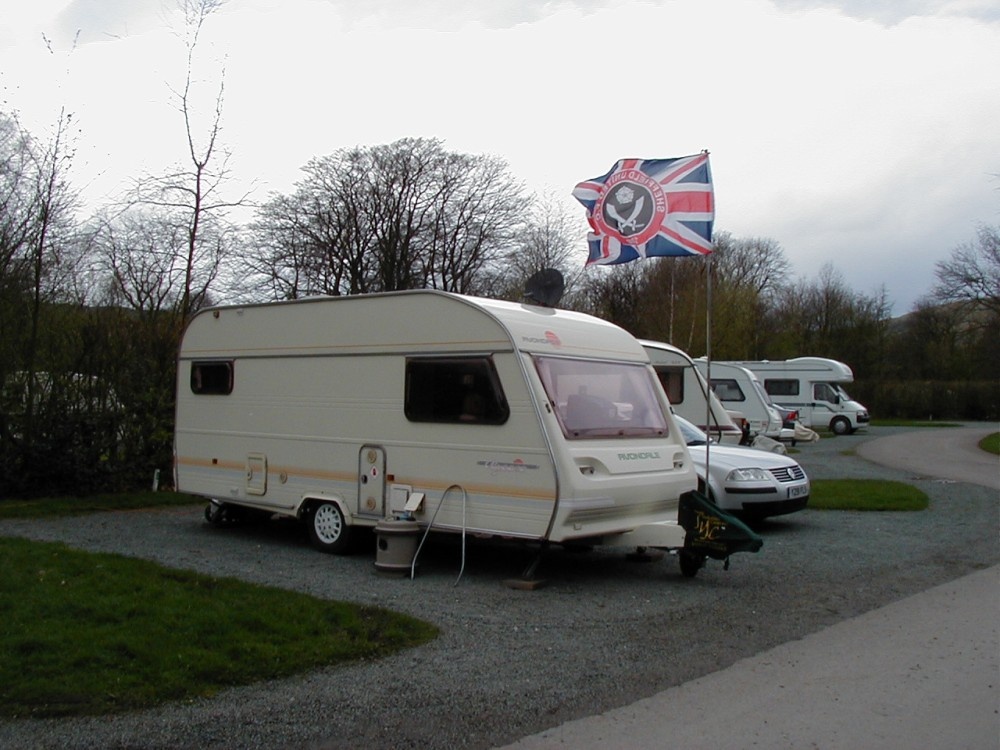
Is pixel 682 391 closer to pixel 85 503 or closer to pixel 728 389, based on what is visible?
pixel 728 389

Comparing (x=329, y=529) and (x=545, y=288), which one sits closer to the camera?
(x=545, y=288)

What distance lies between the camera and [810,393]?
37.5 meters

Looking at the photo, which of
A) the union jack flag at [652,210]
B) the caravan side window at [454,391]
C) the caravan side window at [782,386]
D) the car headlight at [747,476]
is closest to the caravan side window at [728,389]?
the caravan side window at [782,386]

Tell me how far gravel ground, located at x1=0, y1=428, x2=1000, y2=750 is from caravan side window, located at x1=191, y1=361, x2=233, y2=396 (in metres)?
1.78

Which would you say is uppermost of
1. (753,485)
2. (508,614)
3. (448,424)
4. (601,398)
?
(601,398)

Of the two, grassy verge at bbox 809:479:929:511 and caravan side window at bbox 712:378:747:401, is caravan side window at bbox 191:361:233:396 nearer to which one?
grassy verge at bbox 809:479:929:511

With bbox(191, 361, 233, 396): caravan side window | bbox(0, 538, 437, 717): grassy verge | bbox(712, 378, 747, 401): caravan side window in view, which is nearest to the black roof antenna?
bbox(191, 361, 233, 396): caravan side window

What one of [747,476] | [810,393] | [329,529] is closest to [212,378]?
[329,529]

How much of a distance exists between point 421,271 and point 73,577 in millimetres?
29200

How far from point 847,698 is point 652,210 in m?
7.76

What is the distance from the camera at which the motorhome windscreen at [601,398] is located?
29.8ft

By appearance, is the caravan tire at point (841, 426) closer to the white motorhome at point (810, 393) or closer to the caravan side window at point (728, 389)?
the white motorhome at point (810, 393)

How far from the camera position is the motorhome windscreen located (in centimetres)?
907

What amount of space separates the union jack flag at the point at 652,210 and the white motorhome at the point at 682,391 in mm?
4784
